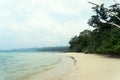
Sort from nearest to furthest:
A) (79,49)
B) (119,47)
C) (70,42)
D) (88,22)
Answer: (119,47) → (88,22) → (79,49) → (70,42)

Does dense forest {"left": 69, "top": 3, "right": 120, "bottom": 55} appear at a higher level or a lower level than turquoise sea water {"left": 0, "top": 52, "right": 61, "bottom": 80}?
higher

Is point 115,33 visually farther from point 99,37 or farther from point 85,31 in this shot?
point 85,31

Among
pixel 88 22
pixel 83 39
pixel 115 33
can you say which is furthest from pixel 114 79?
pixel 83 39

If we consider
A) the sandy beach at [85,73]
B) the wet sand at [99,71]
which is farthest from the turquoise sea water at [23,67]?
the wet sand at [99,71]

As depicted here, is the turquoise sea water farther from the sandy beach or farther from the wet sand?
the wet sand

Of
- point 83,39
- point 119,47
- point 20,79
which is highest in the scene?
point 83,39

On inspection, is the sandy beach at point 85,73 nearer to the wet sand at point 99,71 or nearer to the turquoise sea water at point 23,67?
the wet sand at point 99,71

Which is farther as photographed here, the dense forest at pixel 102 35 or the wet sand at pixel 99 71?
the dense forest at pixel 102 35

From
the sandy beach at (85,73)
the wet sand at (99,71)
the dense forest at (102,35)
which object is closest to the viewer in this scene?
the wet sand at (99,71)

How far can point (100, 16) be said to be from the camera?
56.3 m

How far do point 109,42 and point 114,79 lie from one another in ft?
97.5

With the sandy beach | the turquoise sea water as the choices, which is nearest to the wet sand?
the sandy beach

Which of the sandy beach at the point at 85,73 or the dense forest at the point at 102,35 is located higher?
the dense forest at the point at 102,35

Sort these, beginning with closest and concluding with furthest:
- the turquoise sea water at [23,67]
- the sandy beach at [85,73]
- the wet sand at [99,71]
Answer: the wet sand at [99,71], the sandy beach at [85,73], the turquoise sea water at [23,67]
